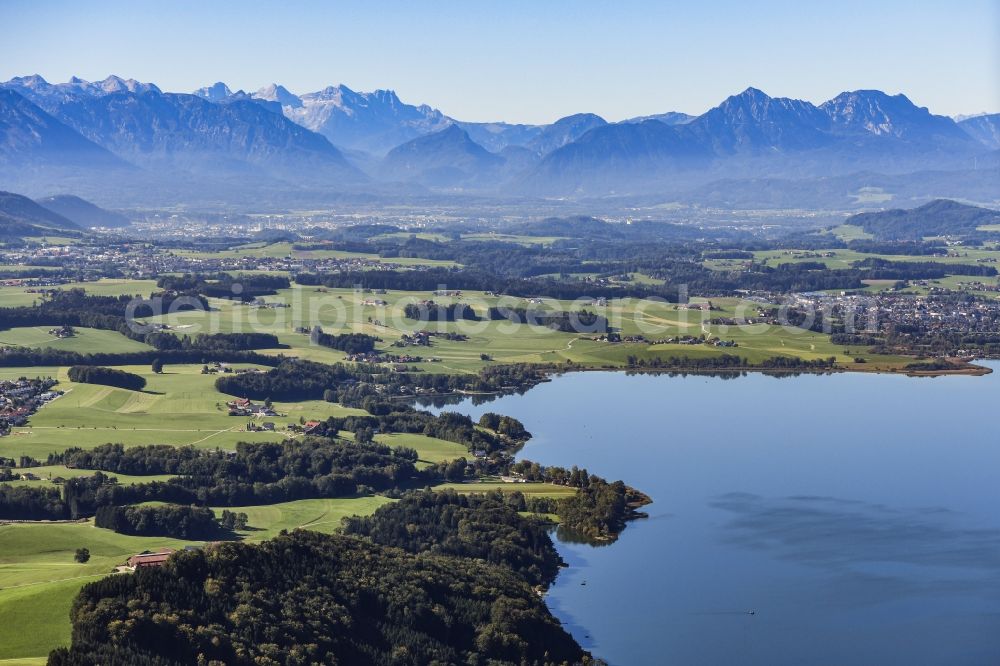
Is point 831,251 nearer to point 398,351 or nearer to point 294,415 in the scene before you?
point 398,351

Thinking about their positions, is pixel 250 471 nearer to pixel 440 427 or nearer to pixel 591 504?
pixel 440 427

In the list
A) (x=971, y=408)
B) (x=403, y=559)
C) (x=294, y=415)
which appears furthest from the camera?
(x=971, y=408)

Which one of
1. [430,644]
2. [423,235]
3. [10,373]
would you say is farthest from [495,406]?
[423,235]

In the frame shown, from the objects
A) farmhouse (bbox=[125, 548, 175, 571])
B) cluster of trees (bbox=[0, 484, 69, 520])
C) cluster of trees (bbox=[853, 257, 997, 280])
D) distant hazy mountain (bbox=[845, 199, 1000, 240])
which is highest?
distant hazy mountain (bbox=[845, 199, 1000, 240])

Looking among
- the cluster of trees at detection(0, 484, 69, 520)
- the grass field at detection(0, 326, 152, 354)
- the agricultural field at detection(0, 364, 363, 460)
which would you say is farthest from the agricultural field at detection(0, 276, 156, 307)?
the cluster of trees at detection(0, 484, 69, 520)

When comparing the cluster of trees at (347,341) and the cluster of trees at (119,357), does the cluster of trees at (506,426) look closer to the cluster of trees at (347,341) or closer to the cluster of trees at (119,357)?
the cluster of trees at (119,357)

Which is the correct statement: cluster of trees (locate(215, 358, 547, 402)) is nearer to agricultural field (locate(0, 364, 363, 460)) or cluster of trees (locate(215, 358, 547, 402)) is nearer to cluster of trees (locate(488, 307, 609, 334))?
agricultural field (locate(0, 364, 363, 460))

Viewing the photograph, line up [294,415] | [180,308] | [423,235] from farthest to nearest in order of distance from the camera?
[423,235], [180,308], [294,415]
